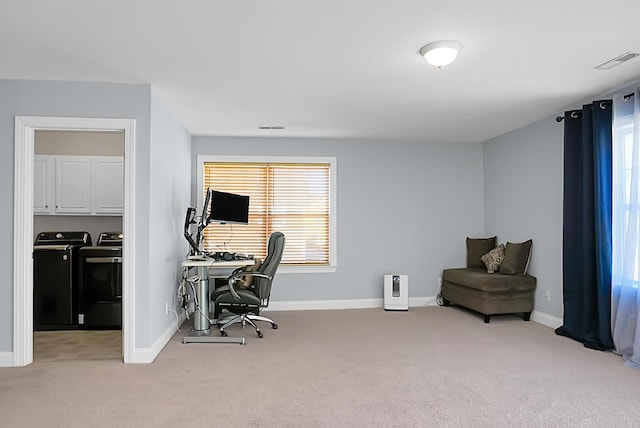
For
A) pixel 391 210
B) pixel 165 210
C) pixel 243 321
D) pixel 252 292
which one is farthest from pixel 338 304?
pixel 165 210

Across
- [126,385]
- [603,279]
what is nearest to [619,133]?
[603,279]

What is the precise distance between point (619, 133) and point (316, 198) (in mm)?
3709

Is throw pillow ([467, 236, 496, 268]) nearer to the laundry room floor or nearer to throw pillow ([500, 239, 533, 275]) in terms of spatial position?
throw pillow ([500, 239, 533, 275])

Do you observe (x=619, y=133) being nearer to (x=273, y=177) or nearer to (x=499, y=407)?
(x=499, y=407)

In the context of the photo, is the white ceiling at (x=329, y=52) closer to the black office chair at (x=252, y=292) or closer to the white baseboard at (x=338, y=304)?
the black office chair at (x=252, y=292)

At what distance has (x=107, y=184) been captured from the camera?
5.78 meters

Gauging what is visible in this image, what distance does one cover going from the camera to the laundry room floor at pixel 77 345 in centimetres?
425

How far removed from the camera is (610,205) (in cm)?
436

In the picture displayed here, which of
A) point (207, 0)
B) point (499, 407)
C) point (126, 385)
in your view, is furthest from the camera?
point (126, 385)

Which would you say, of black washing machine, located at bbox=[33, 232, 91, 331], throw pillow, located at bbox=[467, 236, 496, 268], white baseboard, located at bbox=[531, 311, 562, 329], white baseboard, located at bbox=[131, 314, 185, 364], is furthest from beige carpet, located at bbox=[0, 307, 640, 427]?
throw pillow, located at bbox=[467, 236, 496, 268]

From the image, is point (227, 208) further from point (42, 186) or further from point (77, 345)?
point (42, 186)

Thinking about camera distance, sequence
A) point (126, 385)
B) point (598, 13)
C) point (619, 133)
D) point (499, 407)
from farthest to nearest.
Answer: point (619, 133)
point (126, 385)
point (499, 407)
point (598, 13)

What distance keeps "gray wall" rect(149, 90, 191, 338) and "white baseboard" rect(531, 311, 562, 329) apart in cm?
420

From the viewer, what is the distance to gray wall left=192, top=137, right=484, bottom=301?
21.6 ft
